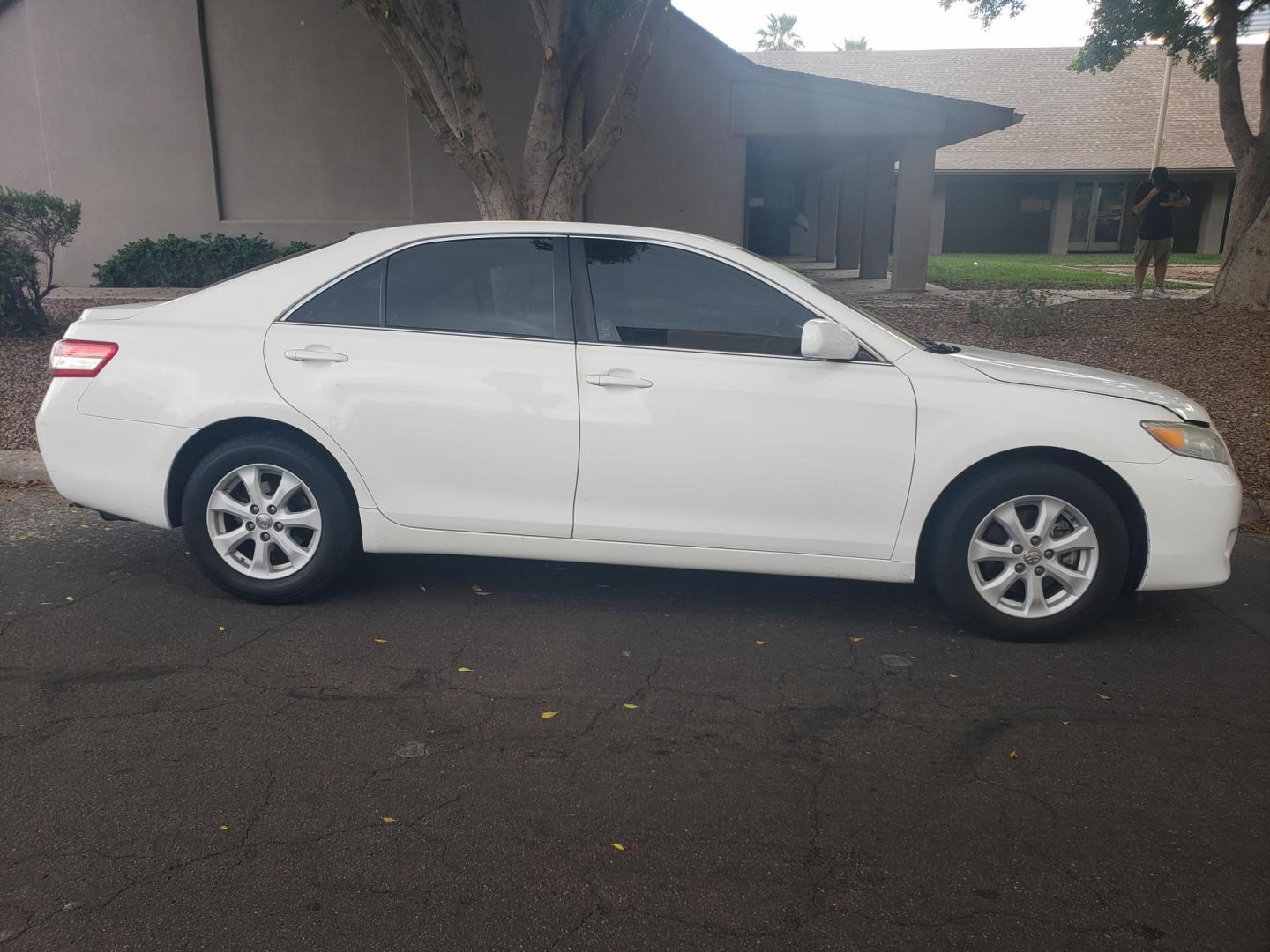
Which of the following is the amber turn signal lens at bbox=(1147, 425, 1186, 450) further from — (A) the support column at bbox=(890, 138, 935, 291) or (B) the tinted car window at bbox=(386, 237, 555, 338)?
(A) the support column at bbox=(890, 138, 935, 291)

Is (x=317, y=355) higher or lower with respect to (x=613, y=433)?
higher

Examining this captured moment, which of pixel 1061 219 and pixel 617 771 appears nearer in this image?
pixel 617 771

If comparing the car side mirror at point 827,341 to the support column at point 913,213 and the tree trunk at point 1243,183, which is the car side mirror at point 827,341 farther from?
the support column at point 913,213

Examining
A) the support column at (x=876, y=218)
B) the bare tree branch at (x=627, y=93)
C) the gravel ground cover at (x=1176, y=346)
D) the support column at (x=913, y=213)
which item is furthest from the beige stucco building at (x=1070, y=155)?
the bare tree branch at (x=627, y=93)

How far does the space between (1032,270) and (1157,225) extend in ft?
24.3

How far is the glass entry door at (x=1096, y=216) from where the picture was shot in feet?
107

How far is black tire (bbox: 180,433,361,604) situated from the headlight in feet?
11.5

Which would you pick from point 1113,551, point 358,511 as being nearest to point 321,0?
point 358,511

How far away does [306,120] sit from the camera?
53.7ft

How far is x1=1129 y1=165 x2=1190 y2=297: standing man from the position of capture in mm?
15266

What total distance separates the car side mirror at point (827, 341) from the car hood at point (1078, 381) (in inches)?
22.3

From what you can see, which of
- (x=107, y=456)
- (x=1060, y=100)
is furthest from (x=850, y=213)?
(x=107, y=456)

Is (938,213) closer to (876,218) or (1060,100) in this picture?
(1060,100)

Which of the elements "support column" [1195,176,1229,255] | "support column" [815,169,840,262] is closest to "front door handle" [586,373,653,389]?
"support column" [815,169,840,262]
